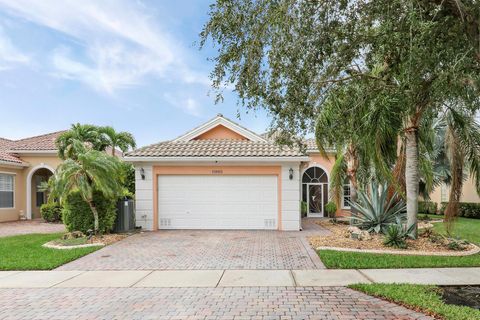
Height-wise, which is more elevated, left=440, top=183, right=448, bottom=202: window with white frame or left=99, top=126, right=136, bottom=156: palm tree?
left=99, top=126, right=136, bottom=156: palm tree

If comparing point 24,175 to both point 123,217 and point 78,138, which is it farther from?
point 123,217

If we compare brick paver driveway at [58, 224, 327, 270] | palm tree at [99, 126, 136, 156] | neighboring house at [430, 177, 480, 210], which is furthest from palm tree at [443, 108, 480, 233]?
neighboring house at [430, 177, 480, 210]

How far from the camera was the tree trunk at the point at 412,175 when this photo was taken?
11355 mm

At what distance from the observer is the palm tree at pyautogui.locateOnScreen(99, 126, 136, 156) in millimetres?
18062

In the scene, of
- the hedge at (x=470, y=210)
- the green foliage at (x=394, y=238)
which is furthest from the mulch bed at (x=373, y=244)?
the hedge at (x=470, y=210)

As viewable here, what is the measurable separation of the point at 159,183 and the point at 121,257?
6422 millimetres

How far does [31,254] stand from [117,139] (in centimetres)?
910

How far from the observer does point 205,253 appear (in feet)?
35.1

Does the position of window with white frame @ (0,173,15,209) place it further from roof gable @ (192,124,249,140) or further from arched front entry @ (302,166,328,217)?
arched front entry @ (302,166,328,217)

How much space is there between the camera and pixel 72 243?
1236cm

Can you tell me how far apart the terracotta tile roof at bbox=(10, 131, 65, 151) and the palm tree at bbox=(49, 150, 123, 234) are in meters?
10.3

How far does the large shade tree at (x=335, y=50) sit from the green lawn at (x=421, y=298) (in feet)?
12.3

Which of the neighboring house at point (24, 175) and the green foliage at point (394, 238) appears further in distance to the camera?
the neighboring house at point (24, 175)

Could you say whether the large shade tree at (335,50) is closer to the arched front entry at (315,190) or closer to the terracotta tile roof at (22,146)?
the arched front entry at (315,190)
